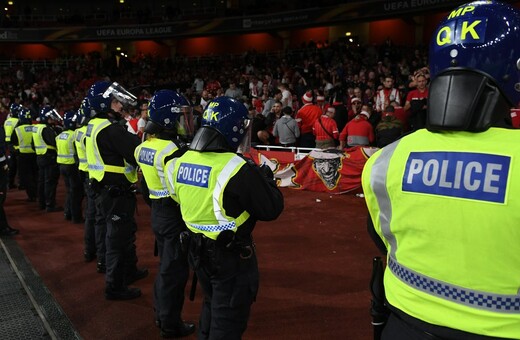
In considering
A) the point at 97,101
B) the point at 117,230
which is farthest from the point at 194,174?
the point at 97,101

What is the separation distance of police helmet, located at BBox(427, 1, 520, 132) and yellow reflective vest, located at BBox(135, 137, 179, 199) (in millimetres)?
2857

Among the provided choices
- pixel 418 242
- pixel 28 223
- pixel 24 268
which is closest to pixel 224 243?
pixel 418 242

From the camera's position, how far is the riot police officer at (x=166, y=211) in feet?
13.0

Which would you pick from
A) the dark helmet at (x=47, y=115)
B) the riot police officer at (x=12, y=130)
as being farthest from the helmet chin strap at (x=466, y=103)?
the riot police officer at (x=12, y=130)

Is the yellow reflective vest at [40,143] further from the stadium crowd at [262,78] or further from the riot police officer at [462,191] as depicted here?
the riot police officer at [462,191]

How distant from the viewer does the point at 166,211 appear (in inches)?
161

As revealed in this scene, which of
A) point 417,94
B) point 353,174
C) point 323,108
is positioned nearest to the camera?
point 417,94

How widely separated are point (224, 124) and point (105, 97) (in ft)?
9.13

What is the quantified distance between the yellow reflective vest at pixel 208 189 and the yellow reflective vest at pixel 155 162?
1.00 meters

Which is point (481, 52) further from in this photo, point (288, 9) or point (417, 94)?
point (288, 9)

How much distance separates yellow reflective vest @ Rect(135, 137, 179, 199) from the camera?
402 cm

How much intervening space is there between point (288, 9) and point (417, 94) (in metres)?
19.6

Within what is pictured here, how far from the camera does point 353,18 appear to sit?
74.3ft

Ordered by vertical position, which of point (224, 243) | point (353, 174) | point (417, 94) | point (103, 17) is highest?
point (103, 17)
